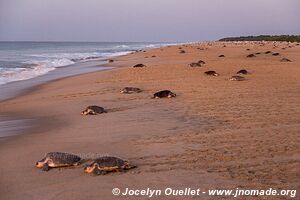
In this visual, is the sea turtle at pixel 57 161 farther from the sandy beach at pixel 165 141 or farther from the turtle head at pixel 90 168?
the turtle head at pixel 90 168

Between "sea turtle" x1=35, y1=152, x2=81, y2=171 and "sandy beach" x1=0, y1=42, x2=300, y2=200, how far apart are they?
103 millimetres

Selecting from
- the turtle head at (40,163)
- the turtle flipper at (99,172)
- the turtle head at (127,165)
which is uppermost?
the turtle head at (127,165)

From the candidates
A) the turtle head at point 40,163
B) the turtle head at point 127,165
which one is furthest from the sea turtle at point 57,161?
the turtle head at point 127,165

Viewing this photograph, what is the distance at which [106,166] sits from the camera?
19.9 ft

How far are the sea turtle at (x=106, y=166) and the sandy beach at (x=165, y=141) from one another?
109 mm

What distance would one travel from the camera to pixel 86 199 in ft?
17.0

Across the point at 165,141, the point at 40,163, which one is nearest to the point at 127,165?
the point at 40,163

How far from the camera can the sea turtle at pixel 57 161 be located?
6438 mm

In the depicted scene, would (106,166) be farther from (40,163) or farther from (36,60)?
(36,60)

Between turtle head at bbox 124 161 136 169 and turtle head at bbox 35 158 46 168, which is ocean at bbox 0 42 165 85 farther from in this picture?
turtle head at bbox 124 161 136 169

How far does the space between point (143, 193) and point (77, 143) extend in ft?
9.98

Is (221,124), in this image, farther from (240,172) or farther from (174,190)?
(174,190)

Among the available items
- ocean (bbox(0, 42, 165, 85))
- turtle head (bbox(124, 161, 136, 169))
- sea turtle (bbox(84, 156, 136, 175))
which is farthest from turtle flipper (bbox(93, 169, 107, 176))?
ocean (bbox(0, 42, 165, 85))

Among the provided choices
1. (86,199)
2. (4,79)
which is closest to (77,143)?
(86,199)
